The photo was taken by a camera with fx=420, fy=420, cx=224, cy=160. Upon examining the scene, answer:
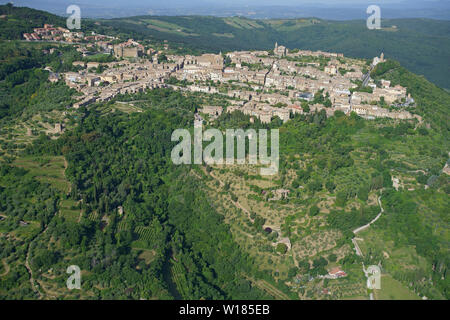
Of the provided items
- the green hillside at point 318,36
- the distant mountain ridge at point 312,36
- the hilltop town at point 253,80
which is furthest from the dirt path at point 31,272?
the green hillside at point 318,36

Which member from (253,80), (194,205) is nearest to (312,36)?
(253,80)

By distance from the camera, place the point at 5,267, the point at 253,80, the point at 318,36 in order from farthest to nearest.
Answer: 1. the point at 318,36
2. the point at 253,80
3. the point at 5,267

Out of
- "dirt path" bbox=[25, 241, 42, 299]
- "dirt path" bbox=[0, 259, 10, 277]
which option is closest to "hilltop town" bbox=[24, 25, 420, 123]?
"dirt path" bbox=[25, 241, 42, 299]

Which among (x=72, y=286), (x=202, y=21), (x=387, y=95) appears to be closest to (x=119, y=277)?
(x=72, y=286)

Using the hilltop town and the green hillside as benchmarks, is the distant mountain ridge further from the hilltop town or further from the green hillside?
the hilltop town

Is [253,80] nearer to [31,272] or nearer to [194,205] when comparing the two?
[194,205]

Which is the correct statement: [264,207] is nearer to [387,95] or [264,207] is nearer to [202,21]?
[387,95]

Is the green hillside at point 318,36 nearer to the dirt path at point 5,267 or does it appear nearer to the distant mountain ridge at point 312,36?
the distant mountain ridge at point 312,36

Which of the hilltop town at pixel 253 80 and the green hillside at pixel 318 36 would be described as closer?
the hilltop town at pixel 253 80
